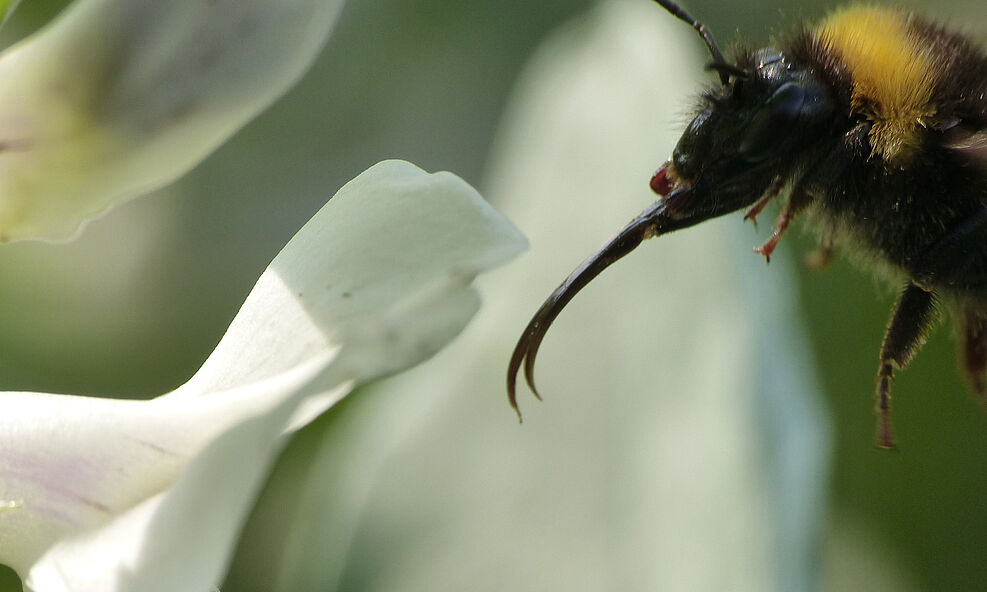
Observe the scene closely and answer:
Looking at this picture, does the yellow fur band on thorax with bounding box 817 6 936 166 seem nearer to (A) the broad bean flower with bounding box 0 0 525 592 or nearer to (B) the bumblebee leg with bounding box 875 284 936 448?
(B) the bumblebee leg with bounding box 875 284 936 448

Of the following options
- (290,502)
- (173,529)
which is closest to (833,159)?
(173,529)

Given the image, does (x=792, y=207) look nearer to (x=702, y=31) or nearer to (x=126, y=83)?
(x=702, y=31)

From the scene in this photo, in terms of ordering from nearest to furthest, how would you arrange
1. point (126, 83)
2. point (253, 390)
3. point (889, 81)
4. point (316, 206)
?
point (253, 390) → point (126, 83) → point (889, 81) → point (316, 206)

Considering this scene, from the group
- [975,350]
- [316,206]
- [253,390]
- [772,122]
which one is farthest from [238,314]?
[316,206]

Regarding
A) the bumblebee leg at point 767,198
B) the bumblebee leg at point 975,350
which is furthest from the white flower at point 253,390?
the bumblebee leg at point 975,350

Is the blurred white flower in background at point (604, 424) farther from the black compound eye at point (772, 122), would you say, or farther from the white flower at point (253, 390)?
the white flower at point (253, 390)

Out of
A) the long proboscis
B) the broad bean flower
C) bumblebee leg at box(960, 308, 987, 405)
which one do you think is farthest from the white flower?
bumblebee leg at box(960, 308, 987, 405)
